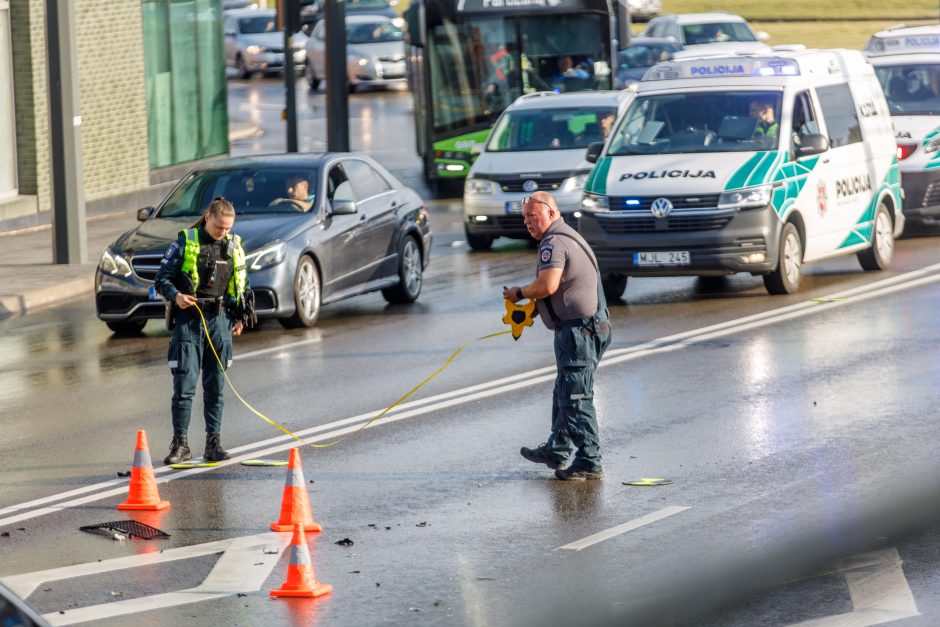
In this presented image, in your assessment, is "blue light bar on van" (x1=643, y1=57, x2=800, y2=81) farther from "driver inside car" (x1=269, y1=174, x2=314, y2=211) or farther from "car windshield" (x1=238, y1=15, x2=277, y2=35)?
"car windshield" (x1=238, y1=15, x2=277, y2=35)

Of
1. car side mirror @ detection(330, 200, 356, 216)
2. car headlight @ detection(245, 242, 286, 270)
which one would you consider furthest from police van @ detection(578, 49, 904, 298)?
car headlight @ detection(245, 242, 286, 270)

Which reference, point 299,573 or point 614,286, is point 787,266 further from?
point 299,573

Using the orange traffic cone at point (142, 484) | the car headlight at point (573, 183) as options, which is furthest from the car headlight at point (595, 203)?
the orange traffic cone at point (142, 484)

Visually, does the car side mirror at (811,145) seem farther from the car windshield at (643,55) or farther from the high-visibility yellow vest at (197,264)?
the car windshield at (643,55)

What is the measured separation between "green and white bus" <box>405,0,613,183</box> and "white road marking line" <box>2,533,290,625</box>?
1894cm

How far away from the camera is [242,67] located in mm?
53281

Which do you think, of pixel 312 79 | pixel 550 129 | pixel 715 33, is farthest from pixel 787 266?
pixel 312 79

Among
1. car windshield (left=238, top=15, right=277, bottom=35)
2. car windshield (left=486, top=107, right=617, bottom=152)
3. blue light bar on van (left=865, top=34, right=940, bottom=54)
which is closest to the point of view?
car windshield (left=486, top=107, right=617, bottom=152)

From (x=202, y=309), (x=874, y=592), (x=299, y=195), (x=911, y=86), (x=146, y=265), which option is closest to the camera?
(x=874, y=592)

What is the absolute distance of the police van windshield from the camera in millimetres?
17656

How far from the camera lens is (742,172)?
56.1ft

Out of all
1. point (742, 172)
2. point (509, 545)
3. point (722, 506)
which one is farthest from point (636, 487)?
point (742, 172)

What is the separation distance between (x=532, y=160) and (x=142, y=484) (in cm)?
1280

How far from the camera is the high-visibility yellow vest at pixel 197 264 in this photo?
11.0m
